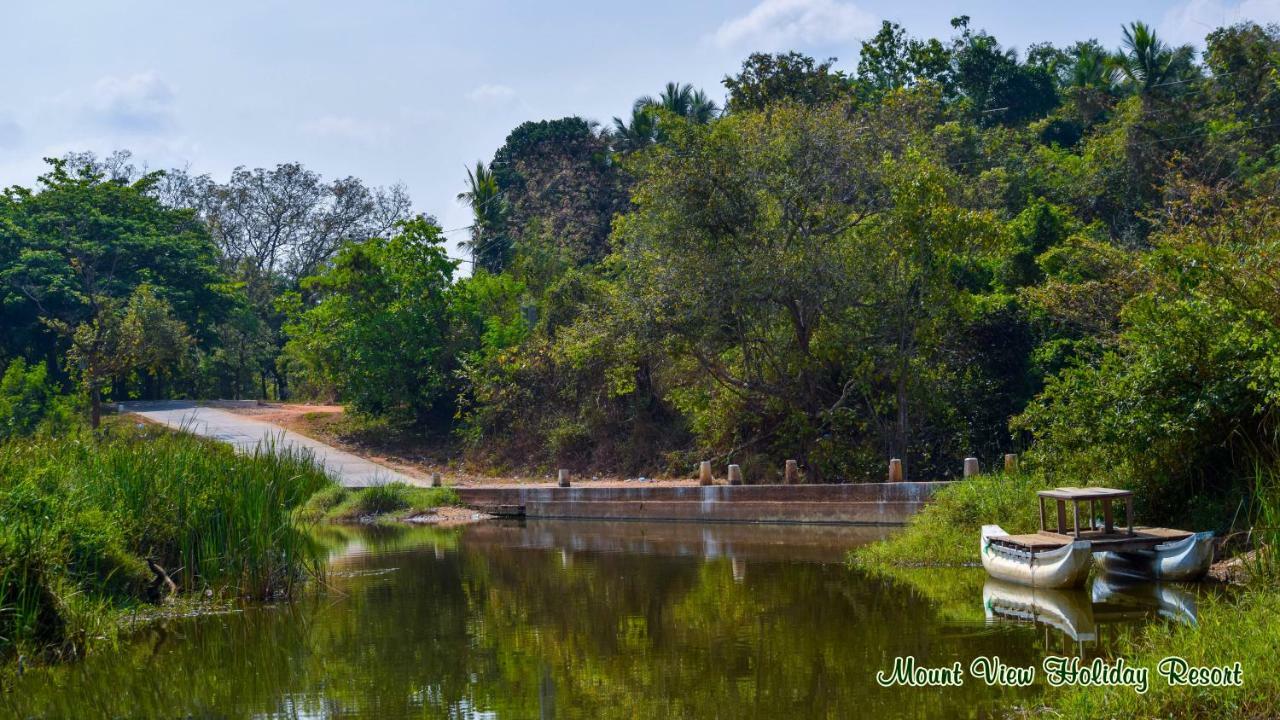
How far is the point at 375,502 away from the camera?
2653 centimetres

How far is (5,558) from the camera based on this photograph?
1006cm

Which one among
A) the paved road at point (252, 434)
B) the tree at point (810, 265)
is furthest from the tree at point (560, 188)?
the tree at point (810, 265)

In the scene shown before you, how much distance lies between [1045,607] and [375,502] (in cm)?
1779

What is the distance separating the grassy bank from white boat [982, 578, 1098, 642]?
8.26 metres

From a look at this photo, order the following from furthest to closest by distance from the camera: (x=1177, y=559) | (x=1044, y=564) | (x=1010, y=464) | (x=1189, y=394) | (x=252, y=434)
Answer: (x=252, y=434) → (x=1010, y=464) → (x=1189, y=394) → (x=1044, y=564) → (x=1177, y=559)

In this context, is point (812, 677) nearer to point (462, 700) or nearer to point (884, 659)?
point (884, 659)

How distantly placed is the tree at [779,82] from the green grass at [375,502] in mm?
14745

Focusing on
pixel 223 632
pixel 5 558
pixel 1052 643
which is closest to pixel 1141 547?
pixel 1052 643

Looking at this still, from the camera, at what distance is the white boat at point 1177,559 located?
1251 cm

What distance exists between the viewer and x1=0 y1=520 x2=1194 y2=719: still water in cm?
927

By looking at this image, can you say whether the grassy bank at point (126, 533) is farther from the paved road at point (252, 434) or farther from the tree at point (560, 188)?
the tree at point (560, 188)

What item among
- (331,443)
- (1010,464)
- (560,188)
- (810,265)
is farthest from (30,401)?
(1010,464)

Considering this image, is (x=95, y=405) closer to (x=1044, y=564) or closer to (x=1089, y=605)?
(x=1044, y=564)

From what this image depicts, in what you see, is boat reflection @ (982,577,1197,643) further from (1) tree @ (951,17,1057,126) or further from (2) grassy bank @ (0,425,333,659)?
(1) tree @ (951,17,1057,126)
